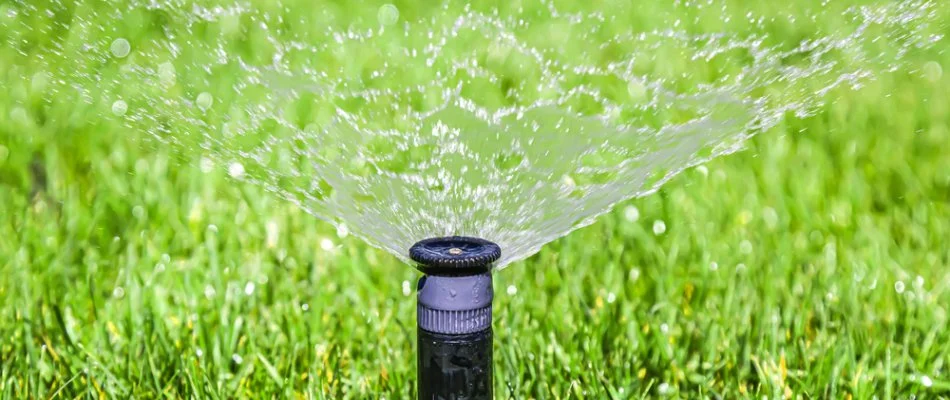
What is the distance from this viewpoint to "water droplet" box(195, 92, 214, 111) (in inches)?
145

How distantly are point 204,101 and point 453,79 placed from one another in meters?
0.99

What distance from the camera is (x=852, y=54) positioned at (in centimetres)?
429

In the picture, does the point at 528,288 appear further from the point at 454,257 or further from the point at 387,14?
the point at 387,14

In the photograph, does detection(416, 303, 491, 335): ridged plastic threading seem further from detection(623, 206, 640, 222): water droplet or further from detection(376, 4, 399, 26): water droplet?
detection(376, 4, 399, 26): water droplet

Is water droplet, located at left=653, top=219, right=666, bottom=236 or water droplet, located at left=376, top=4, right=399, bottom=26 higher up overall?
water droplet, located at left=376, top=4, right=399, bottom=26

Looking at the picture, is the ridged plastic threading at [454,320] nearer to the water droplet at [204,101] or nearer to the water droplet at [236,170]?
the water droplet at [236,170]

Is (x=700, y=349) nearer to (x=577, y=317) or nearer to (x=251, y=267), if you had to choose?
(x=577, y=317)

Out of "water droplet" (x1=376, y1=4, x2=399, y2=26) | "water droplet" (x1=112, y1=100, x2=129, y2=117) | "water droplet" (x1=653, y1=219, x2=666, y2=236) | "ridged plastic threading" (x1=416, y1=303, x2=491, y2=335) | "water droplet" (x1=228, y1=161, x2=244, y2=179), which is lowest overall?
"ridged plastic threading" (x1=416, y1=303, x2=491, y2=335)

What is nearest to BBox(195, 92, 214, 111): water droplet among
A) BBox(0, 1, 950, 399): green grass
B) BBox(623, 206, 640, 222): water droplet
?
BBox(0, 1, 950, 399): green grass

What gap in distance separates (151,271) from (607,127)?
4.87ft

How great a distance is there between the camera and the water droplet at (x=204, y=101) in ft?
12.0

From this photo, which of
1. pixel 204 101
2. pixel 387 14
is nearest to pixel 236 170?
pixel 204 101

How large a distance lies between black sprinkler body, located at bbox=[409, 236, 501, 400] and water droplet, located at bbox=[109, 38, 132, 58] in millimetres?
2857

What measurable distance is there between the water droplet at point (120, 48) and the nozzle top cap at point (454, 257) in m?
2.85
